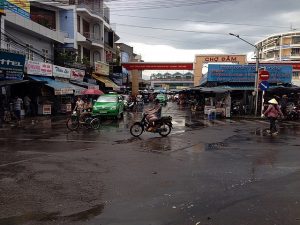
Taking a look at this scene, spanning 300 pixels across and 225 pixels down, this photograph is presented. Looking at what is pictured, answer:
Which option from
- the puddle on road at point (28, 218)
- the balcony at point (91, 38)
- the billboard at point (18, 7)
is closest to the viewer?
the puddle on road at point (28, 218)

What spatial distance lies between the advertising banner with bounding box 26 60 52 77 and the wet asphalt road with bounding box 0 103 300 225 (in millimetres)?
14674

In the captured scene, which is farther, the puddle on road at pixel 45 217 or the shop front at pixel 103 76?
the shop front at pixel 103 76

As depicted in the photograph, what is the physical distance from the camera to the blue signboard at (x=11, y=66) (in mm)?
23959

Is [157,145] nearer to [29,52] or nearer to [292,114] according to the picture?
[292,114]

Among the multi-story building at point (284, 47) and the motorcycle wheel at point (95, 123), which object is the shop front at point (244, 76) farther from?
the multi-story building at point (284, 47)

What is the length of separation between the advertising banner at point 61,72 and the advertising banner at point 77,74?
128cm

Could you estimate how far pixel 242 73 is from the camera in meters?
36.1

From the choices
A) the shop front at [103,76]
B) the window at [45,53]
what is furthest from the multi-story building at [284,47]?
the window at [45,53]

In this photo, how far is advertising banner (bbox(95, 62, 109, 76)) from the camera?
1786 inches

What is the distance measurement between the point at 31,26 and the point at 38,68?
11.2 feet

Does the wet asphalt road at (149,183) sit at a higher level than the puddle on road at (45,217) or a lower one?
higher

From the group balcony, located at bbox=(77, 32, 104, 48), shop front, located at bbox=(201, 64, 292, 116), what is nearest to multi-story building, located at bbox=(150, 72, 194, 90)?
balcony, located at bbox=(77, 32, 104, 48)

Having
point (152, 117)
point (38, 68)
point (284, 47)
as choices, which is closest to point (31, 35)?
point (38, 68)

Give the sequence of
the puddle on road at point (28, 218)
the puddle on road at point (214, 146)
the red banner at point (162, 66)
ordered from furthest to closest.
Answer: the red banner at point (162, 66) → the puddle on road at point (214, 146) → the puddle on road at point (28, 218)
